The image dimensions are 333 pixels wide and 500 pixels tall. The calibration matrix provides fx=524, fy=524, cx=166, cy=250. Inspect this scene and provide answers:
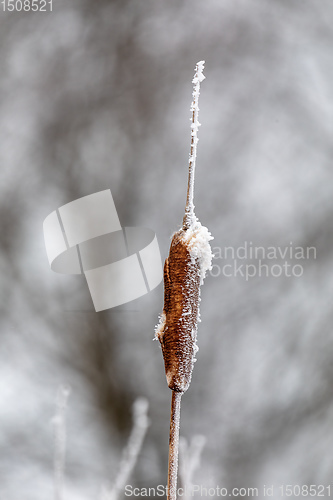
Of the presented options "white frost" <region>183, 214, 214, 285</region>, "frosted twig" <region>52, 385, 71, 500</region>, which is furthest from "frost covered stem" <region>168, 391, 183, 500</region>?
"frosted twig" <region>52, 385, 71, 500</region>

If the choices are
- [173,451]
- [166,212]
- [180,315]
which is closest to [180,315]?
[180,315]

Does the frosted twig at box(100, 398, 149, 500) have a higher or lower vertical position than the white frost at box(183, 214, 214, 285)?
lower

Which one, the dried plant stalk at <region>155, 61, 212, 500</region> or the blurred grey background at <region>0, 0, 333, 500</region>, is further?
the blurred grey background at <region>0, 0, 333, 500</region>

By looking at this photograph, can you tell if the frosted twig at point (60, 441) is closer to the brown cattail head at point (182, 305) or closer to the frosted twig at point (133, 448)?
the frosted twig at point (133, 448)

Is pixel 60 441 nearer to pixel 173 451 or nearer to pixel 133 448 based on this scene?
pixel 133 448

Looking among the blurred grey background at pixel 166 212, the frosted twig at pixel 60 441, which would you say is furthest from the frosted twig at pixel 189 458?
the frosted twig at pixel 60 441

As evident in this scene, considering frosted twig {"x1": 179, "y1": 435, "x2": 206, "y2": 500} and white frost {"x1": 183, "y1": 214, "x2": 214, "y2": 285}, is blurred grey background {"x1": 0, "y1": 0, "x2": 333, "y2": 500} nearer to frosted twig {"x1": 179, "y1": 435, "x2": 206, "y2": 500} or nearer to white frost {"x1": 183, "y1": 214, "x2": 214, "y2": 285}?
frosted twig {"x1": 179, "y1": 435, "x2": 206, "y2": 500}
